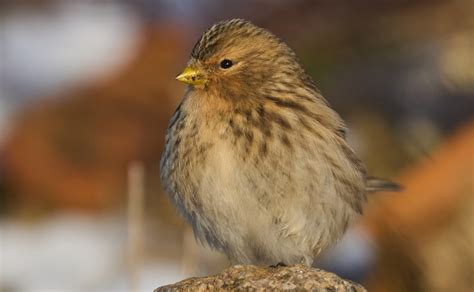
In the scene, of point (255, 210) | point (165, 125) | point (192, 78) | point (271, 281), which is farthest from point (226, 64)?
point (165, 125)

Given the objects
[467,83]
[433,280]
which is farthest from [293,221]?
[467,83]

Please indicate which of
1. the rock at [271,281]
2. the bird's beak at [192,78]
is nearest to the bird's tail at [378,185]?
the bird's beak at [192,78]

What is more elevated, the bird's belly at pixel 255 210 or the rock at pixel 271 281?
the bird's belly at pixel 255 210

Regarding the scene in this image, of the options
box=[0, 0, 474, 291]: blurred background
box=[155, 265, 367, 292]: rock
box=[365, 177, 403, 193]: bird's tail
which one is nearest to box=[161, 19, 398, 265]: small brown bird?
box=[365, 177, 403, 193]: bird's tail

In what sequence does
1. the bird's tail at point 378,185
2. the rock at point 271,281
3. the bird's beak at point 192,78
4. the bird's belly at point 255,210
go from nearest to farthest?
the rock at point 271,281
the bird's belly at point 255,210
the bird's beak at point 192,78
the bird's tail at point 378,185

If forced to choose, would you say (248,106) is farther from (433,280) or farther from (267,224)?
(433,280)

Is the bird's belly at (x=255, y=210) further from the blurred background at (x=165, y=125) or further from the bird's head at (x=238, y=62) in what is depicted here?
the blurred background at (x=165, y=125)
